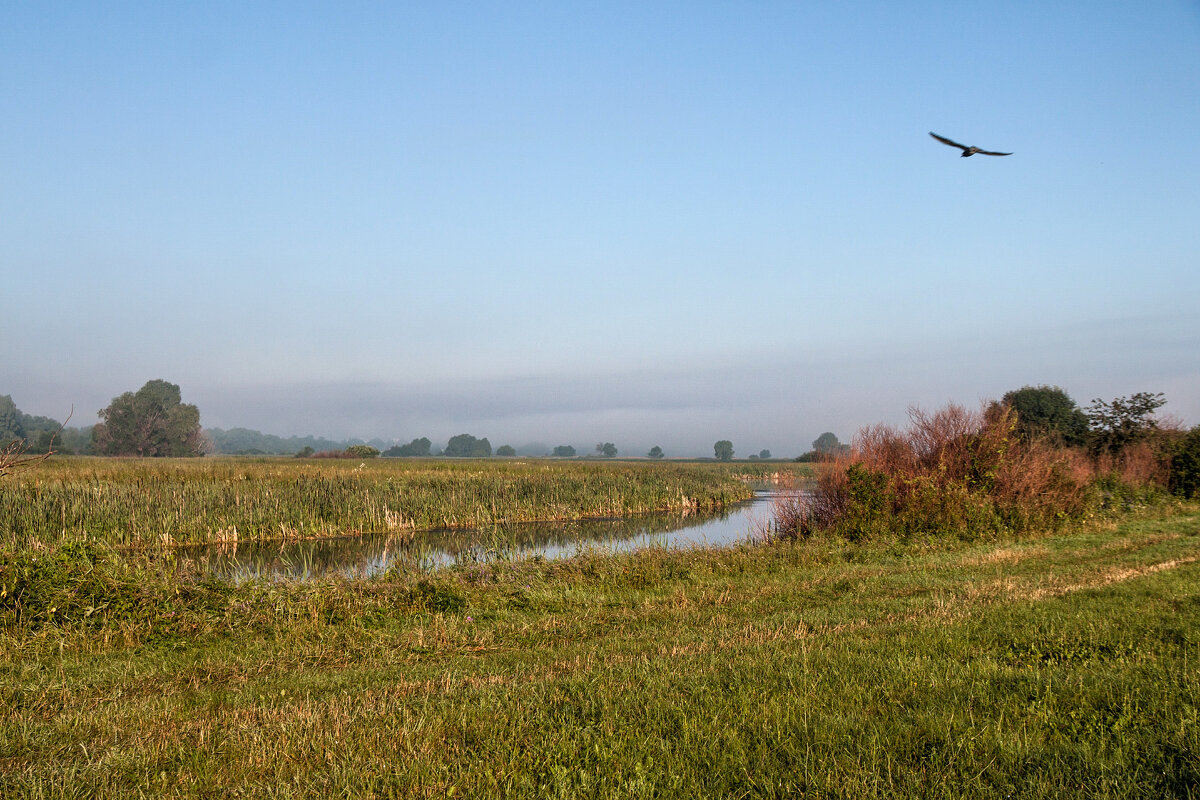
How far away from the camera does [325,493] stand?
80.3 ft

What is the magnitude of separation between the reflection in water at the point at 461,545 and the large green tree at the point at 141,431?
8541 cm

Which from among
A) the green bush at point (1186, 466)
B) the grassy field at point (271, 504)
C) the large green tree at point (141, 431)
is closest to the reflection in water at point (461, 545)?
the grassy field at point (271, 504)

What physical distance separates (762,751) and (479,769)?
1685 mm

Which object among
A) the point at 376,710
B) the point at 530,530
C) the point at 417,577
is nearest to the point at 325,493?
the point at 530,530

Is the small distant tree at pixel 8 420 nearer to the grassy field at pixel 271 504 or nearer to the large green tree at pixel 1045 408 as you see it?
the grassy field at pixel 271 504

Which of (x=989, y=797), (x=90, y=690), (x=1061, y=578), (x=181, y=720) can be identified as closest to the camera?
(x=989, y=797)

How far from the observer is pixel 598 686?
18.8ft

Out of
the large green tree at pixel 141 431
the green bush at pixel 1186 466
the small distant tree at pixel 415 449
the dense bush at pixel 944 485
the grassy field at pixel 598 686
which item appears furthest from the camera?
the small distant tree at pixel 415 449

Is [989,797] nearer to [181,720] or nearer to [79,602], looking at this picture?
[181,720]

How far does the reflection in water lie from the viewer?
15.7 meters

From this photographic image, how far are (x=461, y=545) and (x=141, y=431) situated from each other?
92120mm

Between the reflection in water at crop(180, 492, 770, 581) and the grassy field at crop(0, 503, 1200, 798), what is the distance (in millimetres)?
3902

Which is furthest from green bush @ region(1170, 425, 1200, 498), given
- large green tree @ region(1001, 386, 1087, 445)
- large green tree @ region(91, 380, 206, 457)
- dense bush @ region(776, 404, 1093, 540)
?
large green tree @ region(91, 380, 206, 457)

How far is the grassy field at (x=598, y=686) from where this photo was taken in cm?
411
